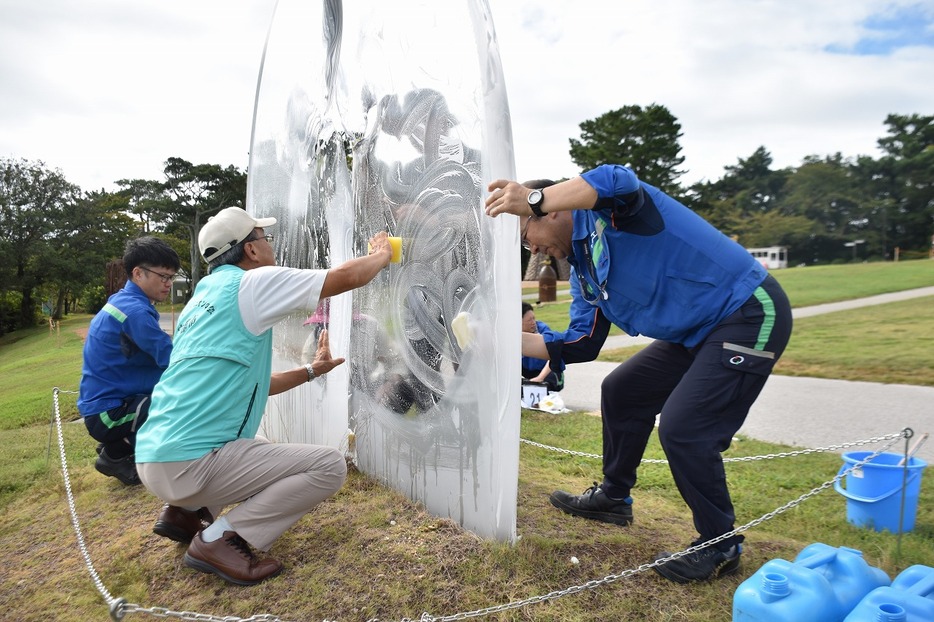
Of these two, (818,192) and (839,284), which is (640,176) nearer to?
(839,284)

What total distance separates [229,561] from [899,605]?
97.8 inches

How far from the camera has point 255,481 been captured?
2668 millimetres

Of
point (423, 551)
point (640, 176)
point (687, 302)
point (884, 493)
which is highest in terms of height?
point (640, 176)

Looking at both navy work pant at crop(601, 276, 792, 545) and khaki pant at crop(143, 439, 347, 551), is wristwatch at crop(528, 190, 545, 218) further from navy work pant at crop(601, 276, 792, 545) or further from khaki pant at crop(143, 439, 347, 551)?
khaki pant at crop(143, 439, 347, 551)

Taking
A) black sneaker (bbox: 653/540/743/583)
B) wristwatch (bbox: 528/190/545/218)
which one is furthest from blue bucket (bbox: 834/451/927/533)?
wristwatch (bbox: 528/190/545/218)

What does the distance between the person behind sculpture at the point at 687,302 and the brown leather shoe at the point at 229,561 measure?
5.73 feet

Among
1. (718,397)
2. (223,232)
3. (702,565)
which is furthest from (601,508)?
(223,232)

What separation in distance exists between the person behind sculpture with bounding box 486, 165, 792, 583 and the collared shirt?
2.58 meters

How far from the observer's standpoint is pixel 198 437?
2539 mm

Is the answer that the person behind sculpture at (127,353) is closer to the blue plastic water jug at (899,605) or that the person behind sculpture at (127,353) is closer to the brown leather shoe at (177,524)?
the brown leather shoe at (177,524)

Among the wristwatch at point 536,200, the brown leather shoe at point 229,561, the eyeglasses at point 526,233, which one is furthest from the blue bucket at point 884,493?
the brown leather shoe at point 229,561

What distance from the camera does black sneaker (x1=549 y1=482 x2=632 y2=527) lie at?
3.19m

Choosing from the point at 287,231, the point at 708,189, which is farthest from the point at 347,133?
the point at 708,189

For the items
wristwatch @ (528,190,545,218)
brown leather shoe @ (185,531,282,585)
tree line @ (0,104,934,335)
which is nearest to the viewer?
wristwatch @ (528,190,545,218)
